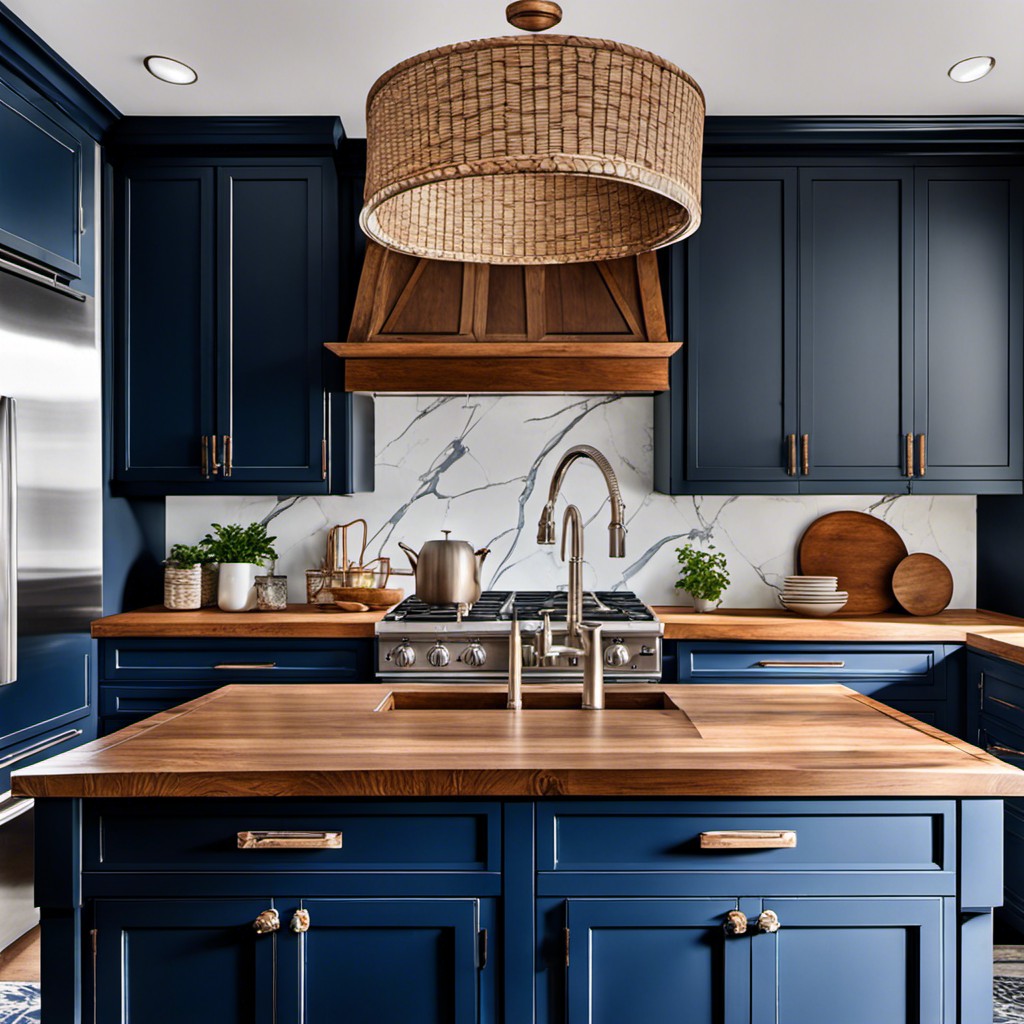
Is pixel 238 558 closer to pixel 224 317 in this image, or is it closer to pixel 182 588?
pixel 182 588

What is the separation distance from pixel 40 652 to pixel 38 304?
109 centimetres

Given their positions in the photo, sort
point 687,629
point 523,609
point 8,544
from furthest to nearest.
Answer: point 523,609 < point 687,629 < point 8,544

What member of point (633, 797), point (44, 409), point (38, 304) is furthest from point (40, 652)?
point (633, 797)

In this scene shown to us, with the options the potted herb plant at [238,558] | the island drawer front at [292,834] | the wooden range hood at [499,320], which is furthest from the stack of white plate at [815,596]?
the island drawer front at [292,834]

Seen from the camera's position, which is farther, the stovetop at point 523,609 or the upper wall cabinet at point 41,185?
the stovetop at point 523,609

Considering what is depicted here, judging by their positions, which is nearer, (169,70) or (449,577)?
(449,577)

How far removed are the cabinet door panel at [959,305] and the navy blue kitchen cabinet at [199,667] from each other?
219cm

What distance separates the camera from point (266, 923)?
1.53m

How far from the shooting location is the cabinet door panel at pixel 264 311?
3596 mm

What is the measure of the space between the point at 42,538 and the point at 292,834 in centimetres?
191

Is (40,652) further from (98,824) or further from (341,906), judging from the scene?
(341,906)

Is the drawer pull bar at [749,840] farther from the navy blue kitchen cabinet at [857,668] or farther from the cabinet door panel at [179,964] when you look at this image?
the navy blue kitchen cabinet at [857,668]

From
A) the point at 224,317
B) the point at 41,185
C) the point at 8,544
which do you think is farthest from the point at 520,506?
the point at 41,185

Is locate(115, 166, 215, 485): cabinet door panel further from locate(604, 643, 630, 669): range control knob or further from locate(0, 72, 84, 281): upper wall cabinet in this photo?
locate(604, 643, 630, 669): range control knob
